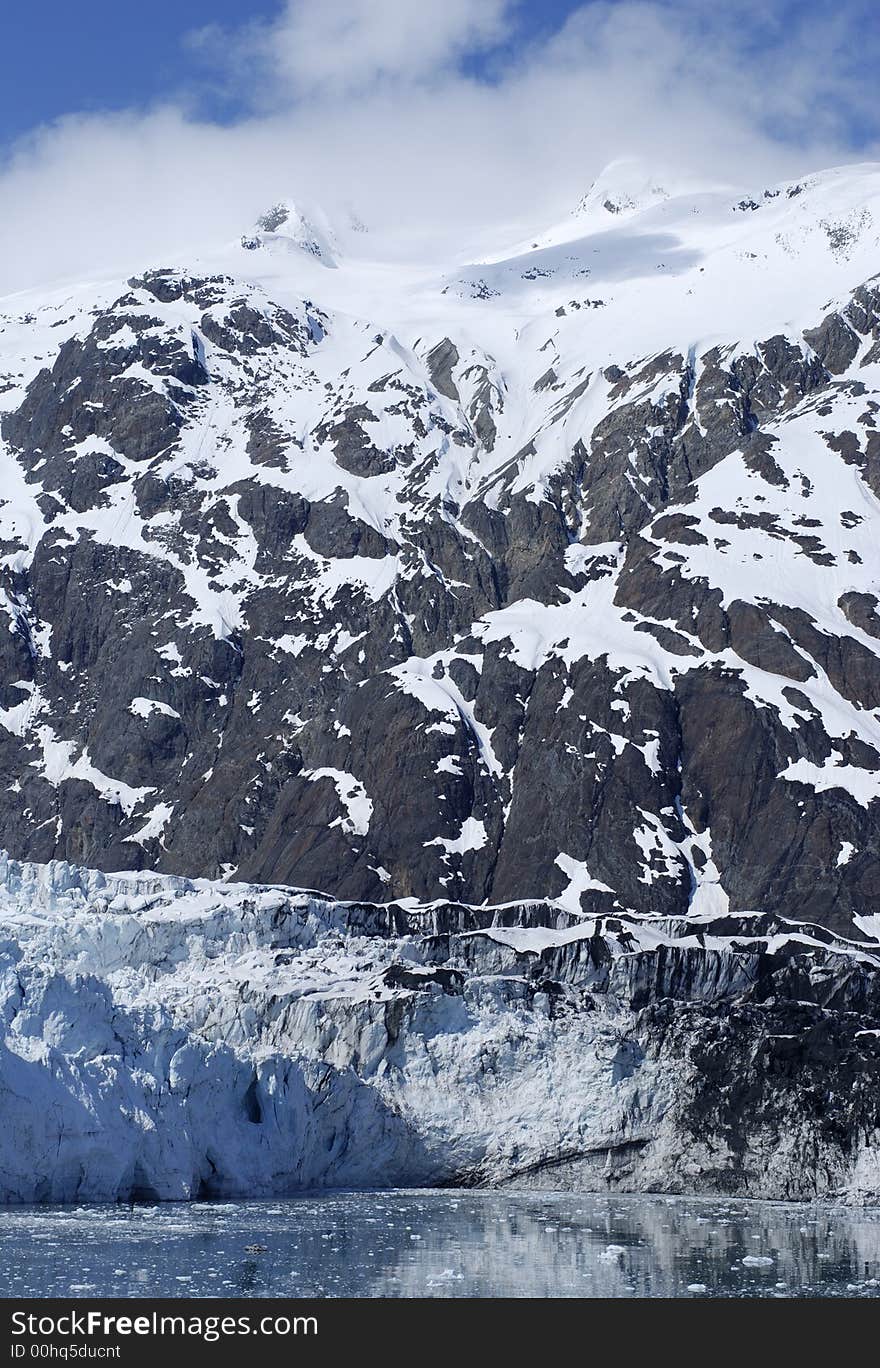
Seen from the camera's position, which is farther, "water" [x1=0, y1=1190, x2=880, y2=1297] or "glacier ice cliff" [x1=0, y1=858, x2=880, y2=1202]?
"glacier ice cliff" [x1=0, y1=858, x2=880, y2=1202]

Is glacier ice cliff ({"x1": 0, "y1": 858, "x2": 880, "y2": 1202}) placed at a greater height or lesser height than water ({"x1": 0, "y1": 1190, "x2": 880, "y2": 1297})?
greater

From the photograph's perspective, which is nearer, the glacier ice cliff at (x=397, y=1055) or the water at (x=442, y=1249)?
the water at (x=442, y=1249)

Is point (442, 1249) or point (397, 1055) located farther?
point (397, 1055)

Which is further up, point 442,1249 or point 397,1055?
point 397,1055

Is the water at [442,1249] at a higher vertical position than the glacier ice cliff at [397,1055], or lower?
lower
